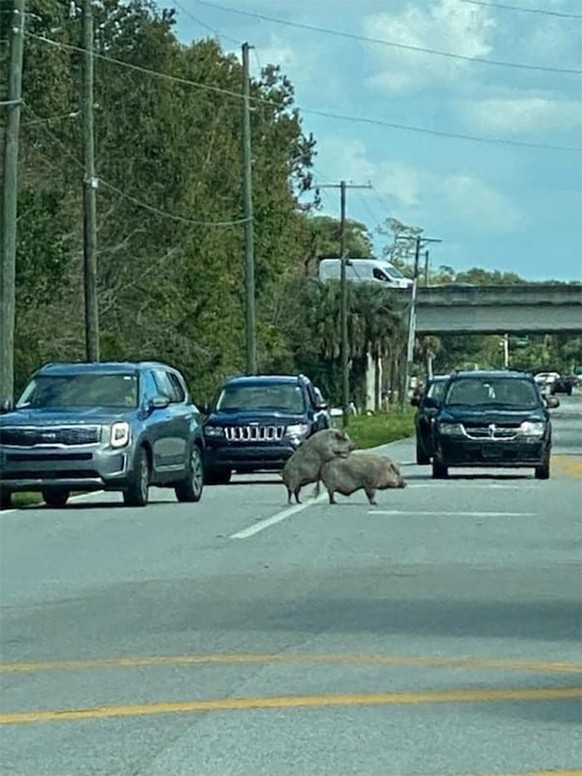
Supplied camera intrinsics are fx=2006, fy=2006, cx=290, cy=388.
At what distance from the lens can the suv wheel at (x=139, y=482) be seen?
81.3 ft

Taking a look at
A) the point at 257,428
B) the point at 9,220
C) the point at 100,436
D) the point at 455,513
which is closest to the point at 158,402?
the point at 100,436

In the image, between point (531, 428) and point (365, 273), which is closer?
point (531, 428)

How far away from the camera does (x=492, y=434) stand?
31359mm

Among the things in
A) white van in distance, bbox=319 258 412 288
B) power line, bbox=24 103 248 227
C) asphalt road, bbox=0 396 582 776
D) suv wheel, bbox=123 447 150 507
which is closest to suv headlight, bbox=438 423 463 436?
suv wheel, bbox=123 447 150 507

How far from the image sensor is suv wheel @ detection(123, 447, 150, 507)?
24781 mm

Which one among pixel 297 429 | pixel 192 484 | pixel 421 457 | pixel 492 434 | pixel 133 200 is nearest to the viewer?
pixel 192 484

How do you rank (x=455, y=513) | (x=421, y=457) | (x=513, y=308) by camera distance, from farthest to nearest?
(x=513, y=308), (x=421, y=457), (x=455, y=513)

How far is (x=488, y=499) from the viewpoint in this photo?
26938 millimetres

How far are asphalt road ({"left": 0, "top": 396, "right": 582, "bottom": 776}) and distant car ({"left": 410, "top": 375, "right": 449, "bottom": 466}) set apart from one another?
430 inches

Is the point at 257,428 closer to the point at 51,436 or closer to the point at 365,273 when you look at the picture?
the point at 51,436

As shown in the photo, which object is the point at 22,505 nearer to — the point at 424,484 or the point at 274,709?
the point at 424,484

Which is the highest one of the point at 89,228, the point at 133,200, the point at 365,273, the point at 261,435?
the point at 133,200

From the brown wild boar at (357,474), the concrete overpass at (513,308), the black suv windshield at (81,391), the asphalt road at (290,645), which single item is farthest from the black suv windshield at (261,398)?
the concrete overpass at (513,308)

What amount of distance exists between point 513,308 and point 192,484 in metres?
69.4
